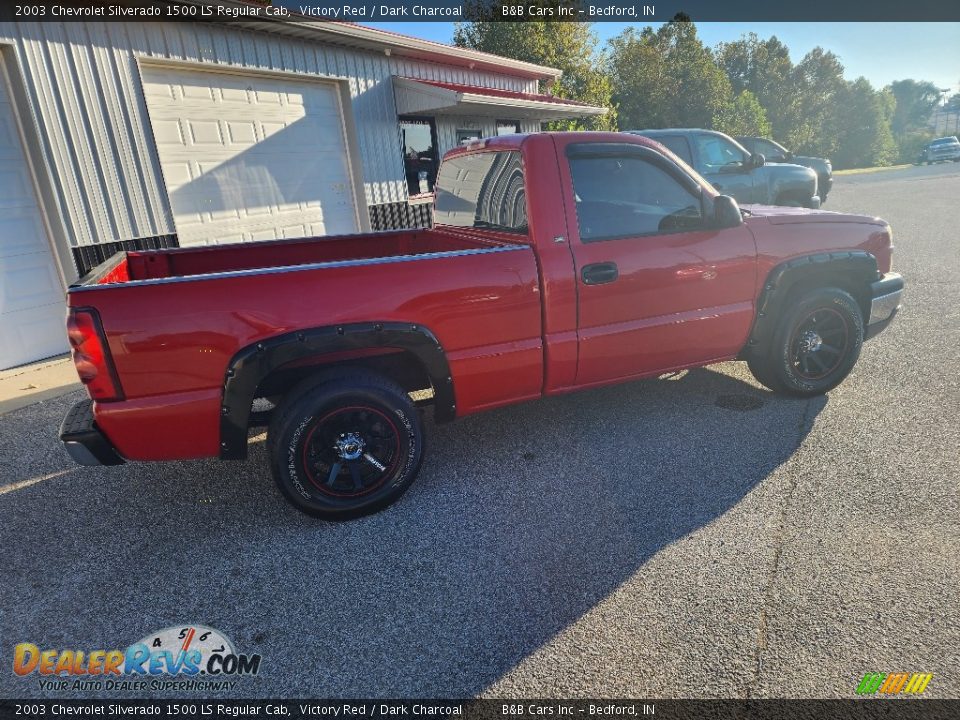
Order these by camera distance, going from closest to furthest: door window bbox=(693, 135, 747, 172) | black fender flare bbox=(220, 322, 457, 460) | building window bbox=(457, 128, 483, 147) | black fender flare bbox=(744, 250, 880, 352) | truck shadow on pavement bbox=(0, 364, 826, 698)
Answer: truck shadow on pavement bbox=(0, 364, 826, 698) < black fender flare bbox=(220, 322, 457, 460) < black fender flare bbox=(744, 250, 880, 352) < door window bbox=(693, 135, 747, 172) < building window bbox=(457, 128, 483, 147)

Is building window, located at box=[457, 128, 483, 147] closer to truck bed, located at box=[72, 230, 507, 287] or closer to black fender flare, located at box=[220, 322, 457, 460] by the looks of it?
truck bed, located at box=[72, 230, 507, 287]

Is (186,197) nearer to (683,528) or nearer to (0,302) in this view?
(0,302)

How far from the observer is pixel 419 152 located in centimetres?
1091

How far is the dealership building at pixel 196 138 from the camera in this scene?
5980 mm

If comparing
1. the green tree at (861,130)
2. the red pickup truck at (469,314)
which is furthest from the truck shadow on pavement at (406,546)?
the green tree at (861,130)

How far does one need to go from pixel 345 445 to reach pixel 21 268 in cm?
538

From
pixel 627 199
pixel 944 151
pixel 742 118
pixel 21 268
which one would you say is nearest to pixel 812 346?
pixel 627 199

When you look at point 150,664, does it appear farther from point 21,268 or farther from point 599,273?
point 21,268

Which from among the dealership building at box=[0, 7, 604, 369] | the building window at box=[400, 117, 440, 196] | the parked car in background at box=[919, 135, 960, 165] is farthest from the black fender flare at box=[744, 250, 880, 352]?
the parked car in background at box=[919, 135, 960, 165]

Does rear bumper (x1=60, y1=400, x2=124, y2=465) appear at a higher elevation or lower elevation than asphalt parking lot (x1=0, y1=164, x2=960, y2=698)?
higher

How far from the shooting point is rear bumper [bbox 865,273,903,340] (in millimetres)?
4238

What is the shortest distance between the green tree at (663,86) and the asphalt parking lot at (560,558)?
4048cm

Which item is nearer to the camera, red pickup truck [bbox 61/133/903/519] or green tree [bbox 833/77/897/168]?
red pickup truck [bbox 61/133/903/519]

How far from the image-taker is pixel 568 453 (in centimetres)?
373
